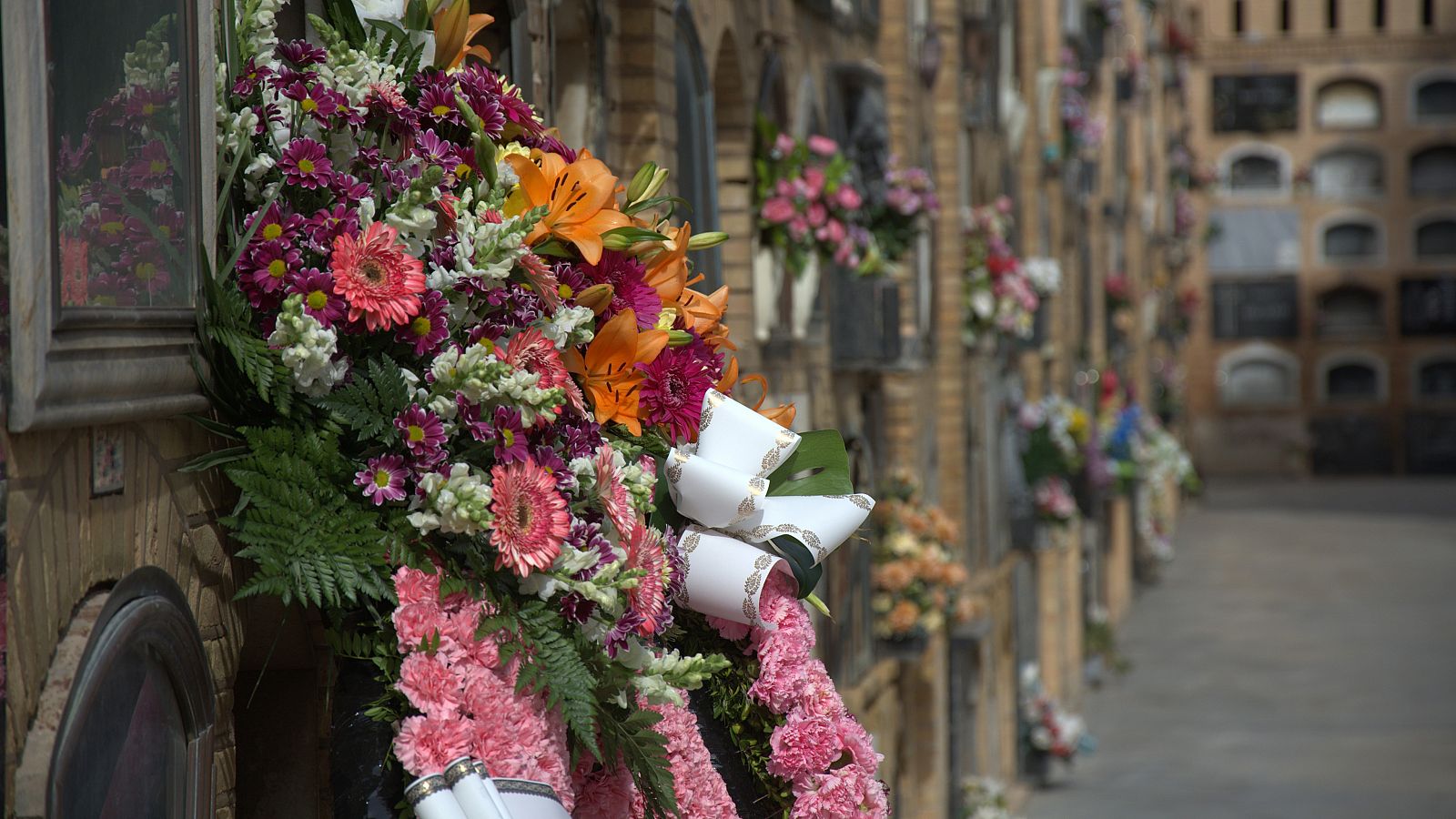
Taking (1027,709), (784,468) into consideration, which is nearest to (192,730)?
(784,468)

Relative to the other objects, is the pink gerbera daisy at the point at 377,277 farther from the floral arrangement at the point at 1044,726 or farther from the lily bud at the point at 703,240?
the floral arrangement at the point at 1044,726

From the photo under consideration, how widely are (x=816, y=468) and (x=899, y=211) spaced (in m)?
4.91

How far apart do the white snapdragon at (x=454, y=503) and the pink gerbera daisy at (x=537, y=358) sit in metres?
0.19

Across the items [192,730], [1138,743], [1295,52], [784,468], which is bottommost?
[1138,743]

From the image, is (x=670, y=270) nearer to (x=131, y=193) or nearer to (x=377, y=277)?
(x=377, y=277)

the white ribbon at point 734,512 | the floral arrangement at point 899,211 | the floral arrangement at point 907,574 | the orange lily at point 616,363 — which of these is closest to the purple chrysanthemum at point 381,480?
the orange lily at point 616,363


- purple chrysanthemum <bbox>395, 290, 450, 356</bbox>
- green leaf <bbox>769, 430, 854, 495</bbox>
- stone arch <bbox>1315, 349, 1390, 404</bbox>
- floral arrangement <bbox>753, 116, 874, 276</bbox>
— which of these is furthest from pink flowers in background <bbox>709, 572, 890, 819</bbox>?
stone arch <bbox>1315, 349, 1390, 404</bbox>

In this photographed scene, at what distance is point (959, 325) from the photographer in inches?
470

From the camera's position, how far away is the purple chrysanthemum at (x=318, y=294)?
2.77 m

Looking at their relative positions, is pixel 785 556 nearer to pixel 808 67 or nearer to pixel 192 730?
pixel 192 730

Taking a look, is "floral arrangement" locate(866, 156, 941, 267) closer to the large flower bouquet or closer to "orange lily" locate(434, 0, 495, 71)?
the large flower bouquet

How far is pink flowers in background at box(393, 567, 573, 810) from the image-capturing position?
2.77 metres

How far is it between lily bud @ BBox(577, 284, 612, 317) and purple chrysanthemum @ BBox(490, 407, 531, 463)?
0.37 m

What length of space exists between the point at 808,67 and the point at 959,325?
3.99 meters
